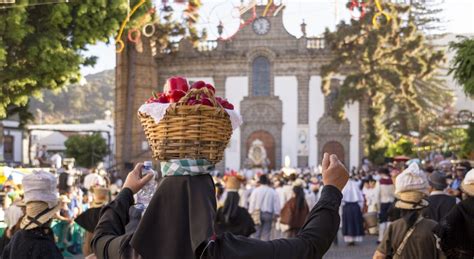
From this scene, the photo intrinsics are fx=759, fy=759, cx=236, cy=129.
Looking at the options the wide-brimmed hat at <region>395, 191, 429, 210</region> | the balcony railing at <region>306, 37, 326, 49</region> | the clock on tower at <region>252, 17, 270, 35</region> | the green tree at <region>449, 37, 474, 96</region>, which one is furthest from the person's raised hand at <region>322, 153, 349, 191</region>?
the clock on tower at <region>252, 17, 270, 35</region>

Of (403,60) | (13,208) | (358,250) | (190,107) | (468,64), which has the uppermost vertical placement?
(403,60)

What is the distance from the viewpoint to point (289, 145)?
160 ft

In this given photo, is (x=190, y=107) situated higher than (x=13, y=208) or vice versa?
(x=190, y=107)

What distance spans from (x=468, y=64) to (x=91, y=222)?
956cm

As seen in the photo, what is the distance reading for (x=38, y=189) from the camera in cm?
542

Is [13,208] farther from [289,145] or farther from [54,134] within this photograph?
[54,134]

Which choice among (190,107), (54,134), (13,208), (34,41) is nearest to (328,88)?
(54,134)

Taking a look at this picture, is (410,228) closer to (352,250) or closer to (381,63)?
(352,250)

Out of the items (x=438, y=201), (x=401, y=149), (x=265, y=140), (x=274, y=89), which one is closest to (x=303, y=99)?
(x=274, y=89)

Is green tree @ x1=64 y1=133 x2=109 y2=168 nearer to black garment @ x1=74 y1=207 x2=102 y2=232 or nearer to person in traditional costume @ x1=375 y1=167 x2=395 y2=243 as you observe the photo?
person in traditional costume @ x1=375 y1=167 x2=395 y2=243

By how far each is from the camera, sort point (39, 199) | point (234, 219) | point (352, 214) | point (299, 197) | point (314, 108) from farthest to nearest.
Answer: point (314, 108), point (352, 214), point (299, 197), point (234, 219), point (39, 199)

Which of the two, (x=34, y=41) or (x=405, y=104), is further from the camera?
(x=405, y=104)

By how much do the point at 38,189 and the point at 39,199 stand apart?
8 cm

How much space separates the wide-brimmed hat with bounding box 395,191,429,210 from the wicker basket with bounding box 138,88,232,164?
3.51m
